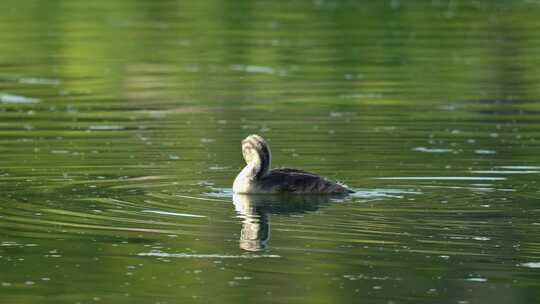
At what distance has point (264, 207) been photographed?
49.6 feet

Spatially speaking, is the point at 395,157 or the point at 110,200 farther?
the point at 395,157

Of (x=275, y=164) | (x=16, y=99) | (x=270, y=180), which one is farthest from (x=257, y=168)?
(x=16, y=99)

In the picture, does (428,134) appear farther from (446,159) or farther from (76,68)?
(76,68)

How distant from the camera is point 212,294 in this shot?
443 inches

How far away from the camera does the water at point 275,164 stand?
1184 cm

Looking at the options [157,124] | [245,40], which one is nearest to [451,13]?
[245,40]

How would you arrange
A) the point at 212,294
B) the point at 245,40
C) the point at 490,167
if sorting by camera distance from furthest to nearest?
the point at 245,40 → the point at 490,167 → the point at 212,294

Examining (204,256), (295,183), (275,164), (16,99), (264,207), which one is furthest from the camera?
(16,99)

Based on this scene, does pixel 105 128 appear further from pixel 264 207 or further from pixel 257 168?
pixel 264 207

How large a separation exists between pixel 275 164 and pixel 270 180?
6.63 feet

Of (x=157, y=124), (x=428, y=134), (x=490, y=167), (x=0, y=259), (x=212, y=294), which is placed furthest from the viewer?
(x=157, y=124)

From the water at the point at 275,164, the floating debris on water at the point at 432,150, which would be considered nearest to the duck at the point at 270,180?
the water at the point at 275,164

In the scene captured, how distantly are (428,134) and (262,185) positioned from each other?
4.56 meters

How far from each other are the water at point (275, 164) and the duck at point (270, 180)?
135 millimetres
